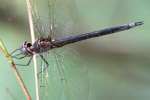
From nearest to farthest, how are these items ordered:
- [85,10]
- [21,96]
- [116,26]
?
[116,26]
[85,10]
[21,96]

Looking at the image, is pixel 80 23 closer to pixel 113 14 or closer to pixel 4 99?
pixel 113 14

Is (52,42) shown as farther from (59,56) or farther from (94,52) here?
(94,52)

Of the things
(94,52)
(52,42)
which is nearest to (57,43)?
(52,42)

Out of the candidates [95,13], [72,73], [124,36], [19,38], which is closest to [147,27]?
[124,36]

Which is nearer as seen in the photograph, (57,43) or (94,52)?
(57,43)
